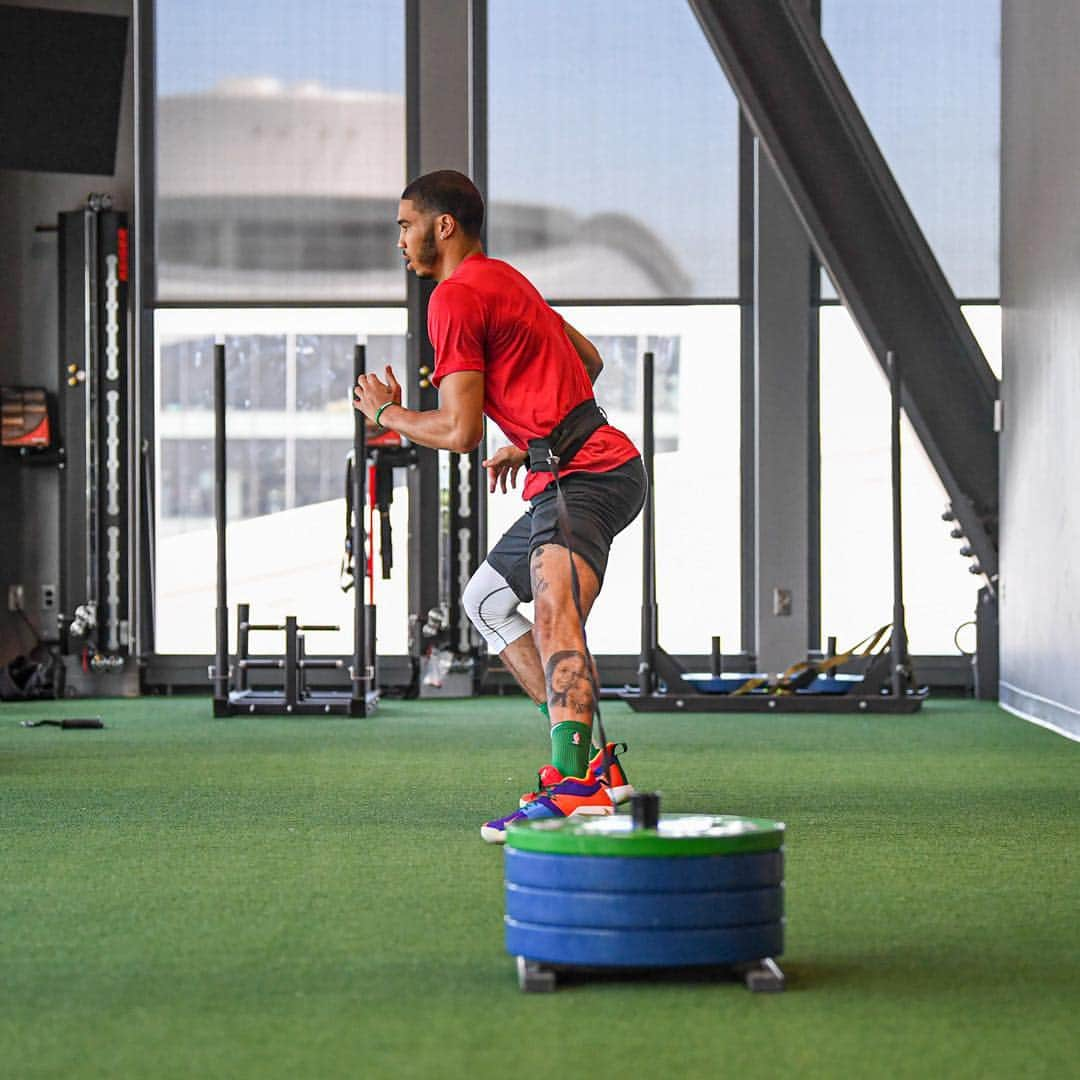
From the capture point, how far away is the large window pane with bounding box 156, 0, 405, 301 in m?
10.0

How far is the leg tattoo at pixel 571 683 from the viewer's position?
3.64 m

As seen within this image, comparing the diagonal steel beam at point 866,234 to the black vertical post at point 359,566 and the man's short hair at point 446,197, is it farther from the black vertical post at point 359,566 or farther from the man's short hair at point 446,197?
the man's short hair at point 446,197

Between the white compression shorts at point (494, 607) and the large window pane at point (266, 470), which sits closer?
the white compression shorts at point (494, 607)

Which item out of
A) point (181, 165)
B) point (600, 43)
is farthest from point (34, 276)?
point (600, 43)

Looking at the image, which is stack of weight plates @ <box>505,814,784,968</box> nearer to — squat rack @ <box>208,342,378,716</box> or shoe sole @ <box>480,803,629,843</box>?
shoe sole @ <box>480,803,629,843</box>

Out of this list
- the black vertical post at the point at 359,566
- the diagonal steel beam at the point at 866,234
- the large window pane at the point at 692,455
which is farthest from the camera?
the large window pane at the point at 692,455

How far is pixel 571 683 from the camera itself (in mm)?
3650

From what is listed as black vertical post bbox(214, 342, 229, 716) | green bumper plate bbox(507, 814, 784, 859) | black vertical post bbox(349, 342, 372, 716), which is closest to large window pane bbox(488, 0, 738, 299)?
black vertical post bbox(349, 342, 372, 716)

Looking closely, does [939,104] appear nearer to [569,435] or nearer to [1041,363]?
[1041,363]

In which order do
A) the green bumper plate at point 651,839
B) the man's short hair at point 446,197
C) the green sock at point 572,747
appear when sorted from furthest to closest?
the man's short hair at point 446,197
the green sock at point 572,747
the green bumper plate at point 651,839

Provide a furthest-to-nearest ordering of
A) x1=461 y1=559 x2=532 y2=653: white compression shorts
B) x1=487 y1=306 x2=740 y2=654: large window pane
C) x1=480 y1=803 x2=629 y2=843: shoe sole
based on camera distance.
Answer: x1=487 y1=306 x2=740 y2=654: large window pane, x1=461 y1=559 x2=532 y2=653: white compression shorts, x1=480 y1=803 x2=629 y2=843: shoe sole

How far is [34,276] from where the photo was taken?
9992 millimetres

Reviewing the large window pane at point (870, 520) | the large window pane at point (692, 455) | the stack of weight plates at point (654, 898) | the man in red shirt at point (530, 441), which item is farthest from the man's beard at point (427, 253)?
the large window pane at point (870, 520)

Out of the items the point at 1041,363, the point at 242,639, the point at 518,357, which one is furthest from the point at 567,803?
the point at 242,639
